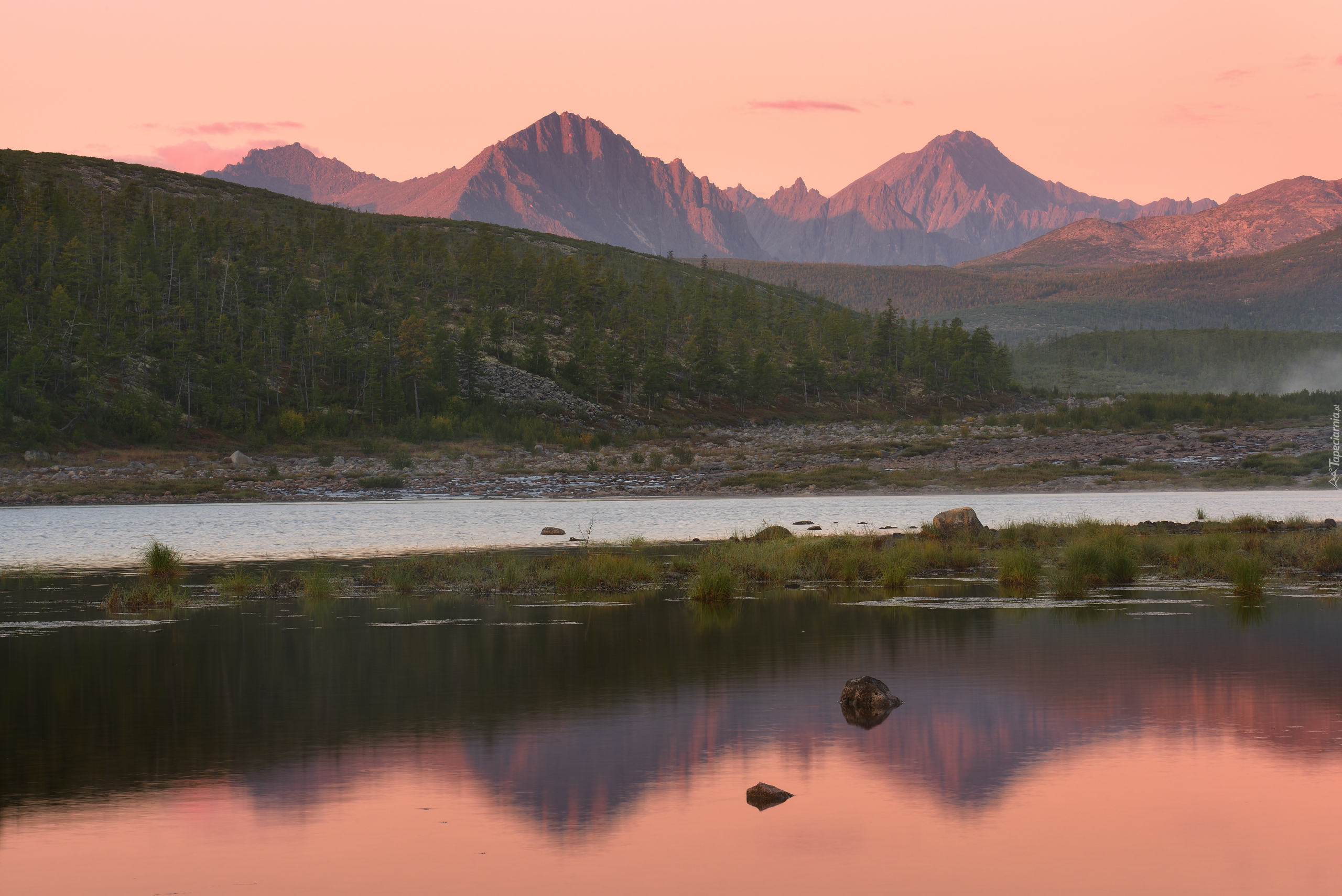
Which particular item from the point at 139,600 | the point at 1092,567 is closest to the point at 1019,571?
the point at 1092,567

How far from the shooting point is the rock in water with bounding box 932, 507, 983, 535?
42.3 meters

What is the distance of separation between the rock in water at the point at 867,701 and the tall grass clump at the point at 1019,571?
50.2 feet

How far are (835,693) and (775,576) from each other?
15694mm

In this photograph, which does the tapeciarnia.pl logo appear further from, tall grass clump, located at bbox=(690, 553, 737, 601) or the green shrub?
the green shrub

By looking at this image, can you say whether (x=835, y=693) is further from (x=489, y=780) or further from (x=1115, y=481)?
(x=1115, y=481)

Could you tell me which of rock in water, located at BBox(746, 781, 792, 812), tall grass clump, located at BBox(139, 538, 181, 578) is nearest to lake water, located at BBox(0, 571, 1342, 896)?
rock in water, located at BBox(746, 781, 792, 812)

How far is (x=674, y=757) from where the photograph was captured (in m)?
14.4

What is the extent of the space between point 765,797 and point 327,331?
10222cm

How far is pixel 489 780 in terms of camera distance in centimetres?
1341

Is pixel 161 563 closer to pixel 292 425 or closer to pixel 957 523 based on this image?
pixel 957 523

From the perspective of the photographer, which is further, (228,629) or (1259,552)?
(1259,552)

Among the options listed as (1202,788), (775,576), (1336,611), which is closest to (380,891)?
(1202,788)

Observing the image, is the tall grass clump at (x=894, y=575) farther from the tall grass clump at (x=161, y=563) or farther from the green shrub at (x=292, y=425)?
the green shrub at (x=292, y=425)

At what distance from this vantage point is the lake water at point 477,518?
4756 cm
